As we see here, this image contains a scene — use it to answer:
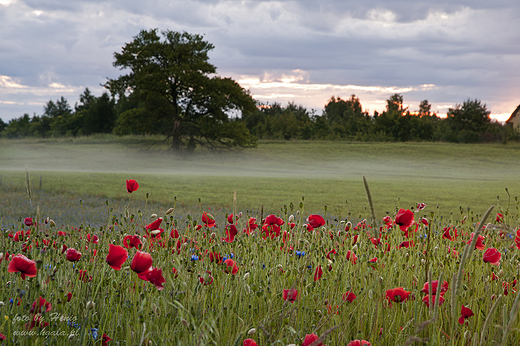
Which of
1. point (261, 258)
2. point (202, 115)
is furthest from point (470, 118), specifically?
point (261, 258)

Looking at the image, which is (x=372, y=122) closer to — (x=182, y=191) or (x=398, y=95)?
(x=398, y=95)

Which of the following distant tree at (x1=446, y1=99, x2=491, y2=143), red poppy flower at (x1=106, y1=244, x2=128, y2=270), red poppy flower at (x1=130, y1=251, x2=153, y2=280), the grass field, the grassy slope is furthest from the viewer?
distant tree at (x1=446, y1=99, x2=491, y2=143)

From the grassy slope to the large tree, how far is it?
2.46 m

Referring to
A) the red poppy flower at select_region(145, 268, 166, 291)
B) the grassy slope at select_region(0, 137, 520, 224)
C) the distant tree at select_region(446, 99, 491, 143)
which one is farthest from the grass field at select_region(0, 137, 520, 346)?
the distant tree at select_region(446, 99, 491, 143)

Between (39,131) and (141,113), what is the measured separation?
108 feet

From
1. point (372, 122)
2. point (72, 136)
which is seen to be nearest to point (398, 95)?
point (372, 122)

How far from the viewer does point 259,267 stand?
308 cm

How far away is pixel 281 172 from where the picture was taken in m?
26.0

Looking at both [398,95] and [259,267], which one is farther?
[398,95]

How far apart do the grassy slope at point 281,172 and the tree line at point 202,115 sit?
8.86ft

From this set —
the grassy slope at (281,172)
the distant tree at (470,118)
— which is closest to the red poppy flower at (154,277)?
the grassy slope at (281,172)

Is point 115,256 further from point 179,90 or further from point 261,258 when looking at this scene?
point 179,90

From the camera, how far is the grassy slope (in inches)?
496

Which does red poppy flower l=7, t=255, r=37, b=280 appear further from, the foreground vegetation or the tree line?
the tree line
